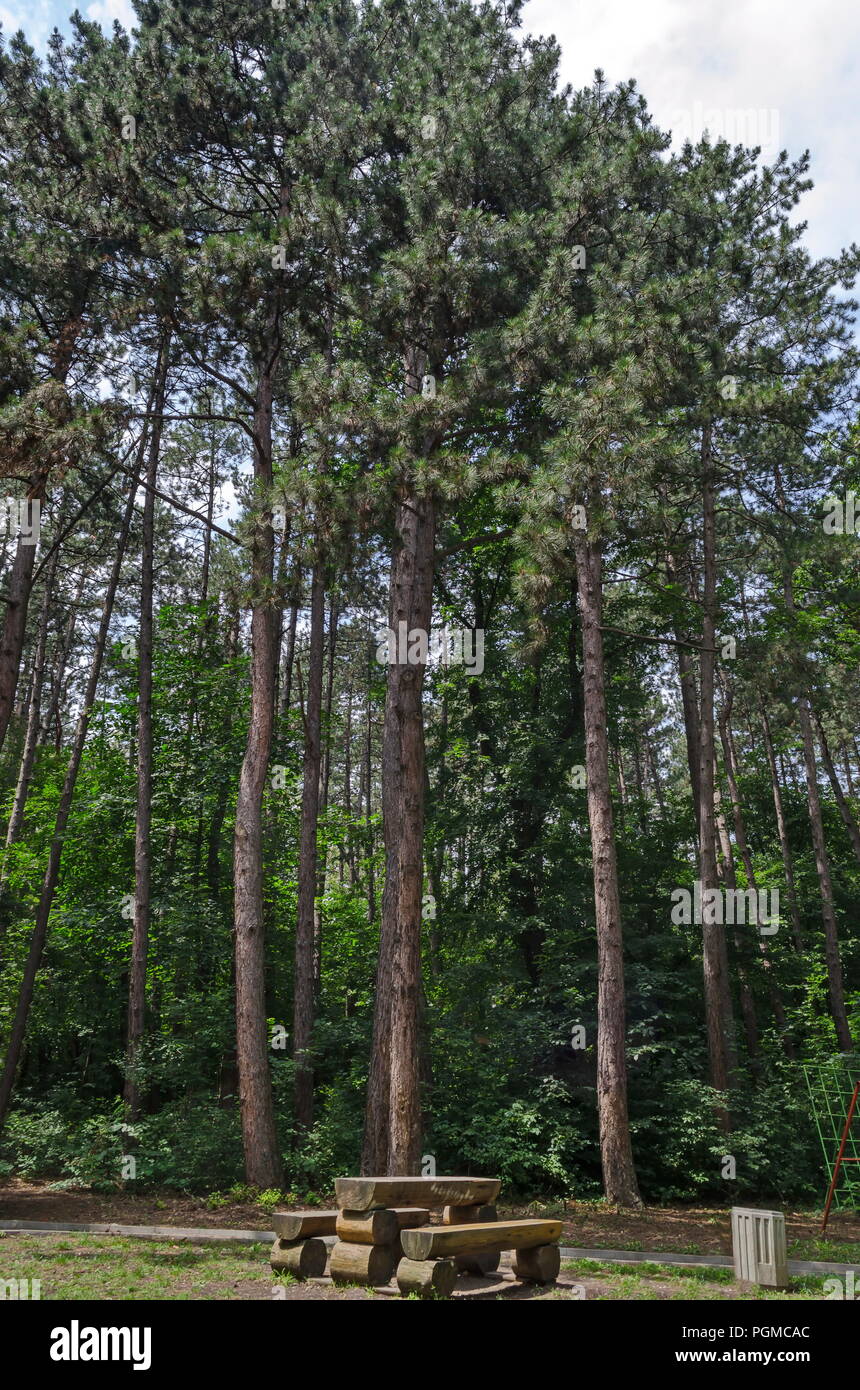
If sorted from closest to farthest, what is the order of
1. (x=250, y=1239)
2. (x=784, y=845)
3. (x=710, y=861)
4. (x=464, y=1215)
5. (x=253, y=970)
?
(x=464, y=1215)
(x=250, y=1239)
(x=253, y=970)
(x=710, y=861)
(x=784, y=845)

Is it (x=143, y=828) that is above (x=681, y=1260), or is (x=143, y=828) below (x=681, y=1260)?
above

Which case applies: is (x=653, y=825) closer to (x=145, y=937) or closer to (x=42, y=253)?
(x=145, y=937)

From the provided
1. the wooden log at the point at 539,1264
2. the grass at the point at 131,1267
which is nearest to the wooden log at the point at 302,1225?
the grass at the point at 131,1267

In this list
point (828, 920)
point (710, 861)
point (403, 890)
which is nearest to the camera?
point (403, 890)

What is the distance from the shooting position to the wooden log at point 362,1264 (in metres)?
6.12

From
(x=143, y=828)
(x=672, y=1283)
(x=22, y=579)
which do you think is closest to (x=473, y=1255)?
(x=672, y=1283)

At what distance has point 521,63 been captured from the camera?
1163 centimetres

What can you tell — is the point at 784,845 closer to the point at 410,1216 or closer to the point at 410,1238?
the point at 410,1216

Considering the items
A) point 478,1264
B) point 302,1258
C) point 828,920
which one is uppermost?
point 828,920

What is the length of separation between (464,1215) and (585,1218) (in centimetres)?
397

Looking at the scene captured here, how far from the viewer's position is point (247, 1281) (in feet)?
21.4

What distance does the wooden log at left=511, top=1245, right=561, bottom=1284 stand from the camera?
21.5 feet

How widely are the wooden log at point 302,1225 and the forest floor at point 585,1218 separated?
9.18 ft
